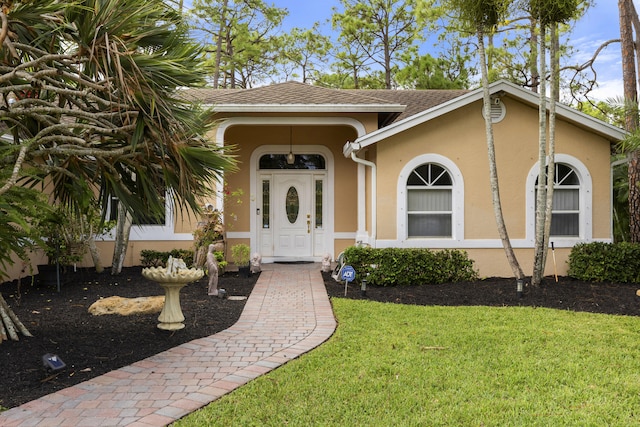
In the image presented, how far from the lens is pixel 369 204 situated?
455 inches

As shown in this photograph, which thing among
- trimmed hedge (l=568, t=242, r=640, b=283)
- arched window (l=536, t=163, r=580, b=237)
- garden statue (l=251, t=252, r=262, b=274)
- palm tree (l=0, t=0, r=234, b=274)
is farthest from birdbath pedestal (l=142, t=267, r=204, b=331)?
arched window (l=536, t=163, r=580, b=237)

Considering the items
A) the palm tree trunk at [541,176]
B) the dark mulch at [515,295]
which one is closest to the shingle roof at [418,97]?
the palm tree trunk at [541,176]

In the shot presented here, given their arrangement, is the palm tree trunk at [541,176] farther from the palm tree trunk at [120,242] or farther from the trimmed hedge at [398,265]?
the palm tree trunk at [120,242]

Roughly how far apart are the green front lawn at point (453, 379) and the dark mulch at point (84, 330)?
1662 mm

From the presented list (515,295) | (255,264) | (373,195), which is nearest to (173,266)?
(255,264)

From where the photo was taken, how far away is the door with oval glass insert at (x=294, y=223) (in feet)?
44.3

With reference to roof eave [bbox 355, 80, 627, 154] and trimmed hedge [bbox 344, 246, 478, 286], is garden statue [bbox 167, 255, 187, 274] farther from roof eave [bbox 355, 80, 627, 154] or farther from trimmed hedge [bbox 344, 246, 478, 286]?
roof eave [bbox 355, 80, 627, 154]

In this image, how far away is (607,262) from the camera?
32.8 ft

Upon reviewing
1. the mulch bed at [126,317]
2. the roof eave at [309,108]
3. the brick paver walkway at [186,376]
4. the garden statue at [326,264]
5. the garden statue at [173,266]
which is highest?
the roof eave at [309,108]

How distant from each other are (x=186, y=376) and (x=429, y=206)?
24.2 ft

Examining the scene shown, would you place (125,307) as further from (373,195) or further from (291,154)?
(291,154)

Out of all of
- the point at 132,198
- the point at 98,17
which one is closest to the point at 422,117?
the point at 132,198

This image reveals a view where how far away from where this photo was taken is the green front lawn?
12.7ft

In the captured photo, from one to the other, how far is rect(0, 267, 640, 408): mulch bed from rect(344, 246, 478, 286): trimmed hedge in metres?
0.27
